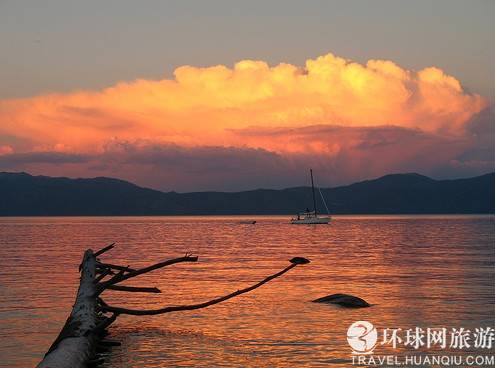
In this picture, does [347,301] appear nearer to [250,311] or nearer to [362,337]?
[250,311]

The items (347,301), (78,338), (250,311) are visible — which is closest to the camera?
(78,338)

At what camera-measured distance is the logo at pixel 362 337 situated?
65.4 feet

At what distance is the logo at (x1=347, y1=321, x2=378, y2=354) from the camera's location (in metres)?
19.9

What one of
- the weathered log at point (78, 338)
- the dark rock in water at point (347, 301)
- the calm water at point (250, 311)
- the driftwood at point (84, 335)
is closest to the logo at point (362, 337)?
the calm water at point (250, 311)

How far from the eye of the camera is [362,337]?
2164 cm

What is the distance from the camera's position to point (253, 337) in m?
21.8

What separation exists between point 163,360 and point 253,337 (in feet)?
13.6

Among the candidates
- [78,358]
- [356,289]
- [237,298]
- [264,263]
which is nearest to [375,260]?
[264,263]

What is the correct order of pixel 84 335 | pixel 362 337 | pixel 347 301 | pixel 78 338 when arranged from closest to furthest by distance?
pixel 78 338, pixel 84 335, pixel 362 337, pixel 347 301

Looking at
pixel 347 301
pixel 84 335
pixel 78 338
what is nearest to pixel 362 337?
pixel 347 301

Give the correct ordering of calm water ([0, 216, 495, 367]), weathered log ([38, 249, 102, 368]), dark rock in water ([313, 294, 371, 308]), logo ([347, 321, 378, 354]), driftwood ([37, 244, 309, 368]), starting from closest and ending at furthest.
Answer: weathered log ([38, 249, 102, 368]), driftwood ([37, 244, 309, 368]), calm water ([0, 216, 495, 367]), logo ([347, 321, 378, 354]), dark rock in water ([313, 294, 371, 308])

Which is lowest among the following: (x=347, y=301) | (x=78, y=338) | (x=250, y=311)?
(x=250, y=311)

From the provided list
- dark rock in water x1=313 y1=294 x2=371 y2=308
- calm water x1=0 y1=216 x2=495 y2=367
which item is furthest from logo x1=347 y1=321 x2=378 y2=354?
dark rock in water x1=313 y1=294 x2=371 y2=308

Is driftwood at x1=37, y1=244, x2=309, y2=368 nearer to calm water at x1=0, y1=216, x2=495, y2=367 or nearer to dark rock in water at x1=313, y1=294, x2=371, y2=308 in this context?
calm water at x1=0, y1=216, x2=495, y2=367
